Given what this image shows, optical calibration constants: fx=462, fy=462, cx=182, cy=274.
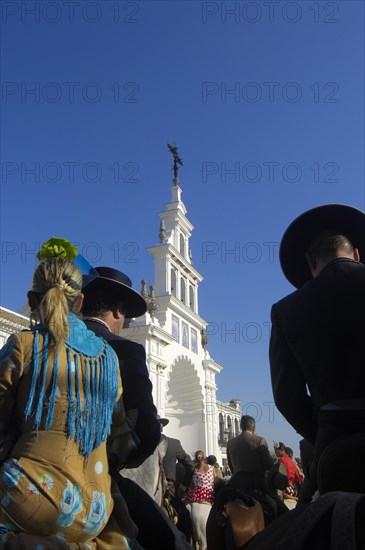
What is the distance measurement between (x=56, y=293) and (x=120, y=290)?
840mm

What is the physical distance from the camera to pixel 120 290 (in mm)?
2711

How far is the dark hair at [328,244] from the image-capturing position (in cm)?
195

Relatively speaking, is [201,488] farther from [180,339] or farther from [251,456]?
[180,339]

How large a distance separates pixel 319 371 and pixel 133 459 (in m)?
0.94

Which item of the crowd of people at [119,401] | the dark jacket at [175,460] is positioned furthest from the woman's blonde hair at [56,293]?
the dark jacket at [175,460]

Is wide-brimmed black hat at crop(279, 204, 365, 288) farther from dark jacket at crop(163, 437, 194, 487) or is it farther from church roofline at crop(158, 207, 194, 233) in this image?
church roofline at crop(158, 207, 194, 233)

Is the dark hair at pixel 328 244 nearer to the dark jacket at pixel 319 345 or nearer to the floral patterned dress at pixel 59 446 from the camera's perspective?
the dark jacket at pixel 319 345

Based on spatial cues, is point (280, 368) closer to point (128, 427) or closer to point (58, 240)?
point (128, 427)

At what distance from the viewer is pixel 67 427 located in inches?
66.3

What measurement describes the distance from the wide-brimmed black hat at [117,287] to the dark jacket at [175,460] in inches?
130

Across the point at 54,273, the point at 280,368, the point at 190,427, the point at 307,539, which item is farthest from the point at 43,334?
the point at 190,427

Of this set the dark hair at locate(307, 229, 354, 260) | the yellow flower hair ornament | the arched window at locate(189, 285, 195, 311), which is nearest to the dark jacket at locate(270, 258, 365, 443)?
the dark hair at locate(307, 229, 354, 260)

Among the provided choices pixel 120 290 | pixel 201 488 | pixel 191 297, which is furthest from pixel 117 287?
pixel 191 297

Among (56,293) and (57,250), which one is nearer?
(56,293)
